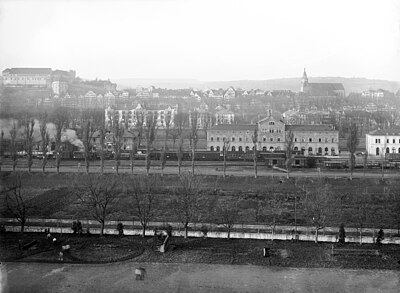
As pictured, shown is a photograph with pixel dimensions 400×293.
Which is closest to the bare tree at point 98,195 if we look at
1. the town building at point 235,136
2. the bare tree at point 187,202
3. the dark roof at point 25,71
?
the bare tree at point 187,202

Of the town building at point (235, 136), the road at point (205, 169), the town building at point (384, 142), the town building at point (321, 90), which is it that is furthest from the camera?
the town building at point (321, 90)

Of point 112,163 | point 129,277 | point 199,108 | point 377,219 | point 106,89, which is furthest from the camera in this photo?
point 106,89

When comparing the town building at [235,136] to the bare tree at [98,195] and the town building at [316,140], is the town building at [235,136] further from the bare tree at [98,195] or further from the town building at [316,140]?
the bare tree at [98,195]

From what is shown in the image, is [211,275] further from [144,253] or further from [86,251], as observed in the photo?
[86,251]

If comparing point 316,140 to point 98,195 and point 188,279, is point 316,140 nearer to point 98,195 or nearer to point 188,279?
point 98,195

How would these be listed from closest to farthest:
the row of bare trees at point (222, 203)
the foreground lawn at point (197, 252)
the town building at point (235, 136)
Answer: the foreground lawn at point (197, 252) < the row of bare trees at point (222, 203) < the town building at point (235, 136)

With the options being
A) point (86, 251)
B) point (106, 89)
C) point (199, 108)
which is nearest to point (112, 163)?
point (86, 251)
